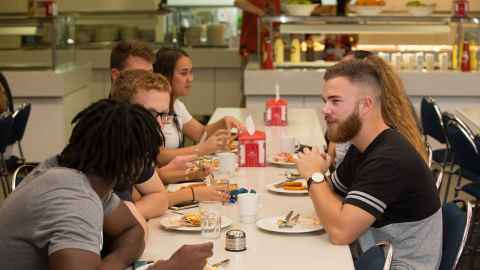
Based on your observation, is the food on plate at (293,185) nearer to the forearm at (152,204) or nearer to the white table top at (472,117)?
the forearm at (152,204)

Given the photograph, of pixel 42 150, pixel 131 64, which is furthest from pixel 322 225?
pixel 42 150

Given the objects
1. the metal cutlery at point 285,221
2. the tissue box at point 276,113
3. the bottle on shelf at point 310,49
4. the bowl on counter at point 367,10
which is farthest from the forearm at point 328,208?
the bowl on counter at point 367,10

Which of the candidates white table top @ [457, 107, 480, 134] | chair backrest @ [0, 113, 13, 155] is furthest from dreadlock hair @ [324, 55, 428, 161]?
chair backrest @ [0, 113, 13, 155]

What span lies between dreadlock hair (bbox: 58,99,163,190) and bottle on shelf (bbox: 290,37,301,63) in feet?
16.9

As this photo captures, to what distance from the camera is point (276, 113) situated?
17.9 feet

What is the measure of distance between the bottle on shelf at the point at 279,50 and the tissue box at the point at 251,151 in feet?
10.6

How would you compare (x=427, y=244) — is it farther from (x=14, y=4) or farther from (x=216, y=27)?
(x=14, y=4)

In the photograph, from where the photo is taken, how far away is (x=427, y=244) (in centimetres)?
285

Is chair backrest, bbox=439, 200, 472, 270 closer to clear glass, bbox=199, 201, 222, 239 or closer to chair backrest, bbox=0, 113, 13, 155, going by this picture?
clear glass, bbox=199, 201, 222, 239

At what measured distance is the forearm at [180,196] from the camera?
10.5ft

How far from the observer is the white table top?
18.0 feet

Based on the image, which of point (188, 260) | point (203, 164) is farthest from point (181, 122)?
point (188, 260)

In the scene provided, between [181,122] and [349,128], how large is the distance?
2278 millimetres

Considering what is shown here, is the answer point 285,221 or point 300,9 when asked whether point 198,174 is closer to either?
point 285,221
